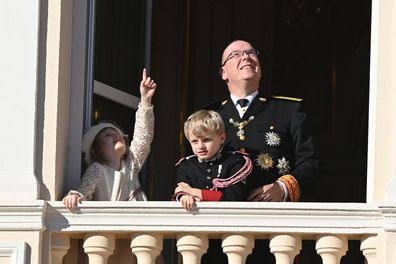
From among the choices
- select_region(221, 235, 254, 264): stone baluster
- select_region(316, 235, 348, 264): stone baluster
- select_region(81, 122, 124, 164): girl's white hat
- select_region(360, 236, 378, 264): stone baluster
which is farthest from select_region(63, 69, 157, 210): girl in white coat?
select_region(360, 236, 378, 264): stone baluster

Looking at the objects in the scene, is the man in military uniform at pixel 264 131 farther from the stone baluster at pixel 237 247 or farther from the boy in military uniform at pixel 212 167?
the stone baluster at pixel 237 247

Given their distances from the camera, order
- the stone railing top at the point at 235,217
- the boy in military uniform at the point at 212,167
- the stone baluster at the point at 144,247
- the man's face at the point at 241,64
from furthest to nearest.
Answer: the man's face at the point at 241,64 → the boy in military uniform at the point at 212,167 → the stone baluster at the point at 144,247 → the stone railing top at the point at 235,217

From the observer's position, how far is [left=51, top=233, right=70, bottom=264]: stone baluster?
962 cm

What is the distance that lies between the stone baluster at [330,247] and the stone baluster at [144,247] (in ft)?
2.69

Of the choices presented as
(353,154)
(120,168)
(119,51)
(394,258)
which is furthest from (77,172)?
(353,154)

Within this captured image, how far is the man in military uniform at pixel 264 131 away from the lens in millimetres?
9883

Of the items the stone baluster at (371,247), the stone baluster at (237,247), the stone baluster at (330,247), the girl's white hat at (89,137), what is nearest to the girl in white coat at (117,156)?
the girl's white hat at (89,137)

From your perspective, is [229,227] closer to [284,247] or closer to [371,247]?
[284,247]

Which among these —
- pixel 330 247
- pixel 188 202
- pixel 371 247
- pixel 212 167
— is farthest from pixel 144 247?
pixel 371 247

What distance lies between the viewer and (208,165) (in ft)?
32.0

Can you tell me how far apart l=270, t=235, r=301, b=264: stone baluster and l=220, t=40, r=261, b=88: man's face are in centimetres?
100

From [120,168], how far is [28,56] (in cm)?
77

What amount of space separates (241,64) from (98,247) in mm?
1276

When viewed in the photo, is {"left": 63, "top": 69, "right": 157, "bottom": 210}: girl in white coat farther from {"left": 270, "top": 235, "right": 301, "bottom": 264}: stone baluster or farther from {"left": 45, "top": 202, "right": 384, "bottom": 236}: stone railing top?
{"left": 270, "top": 235, "right": 301, "bottom": 264}: stone baluster
